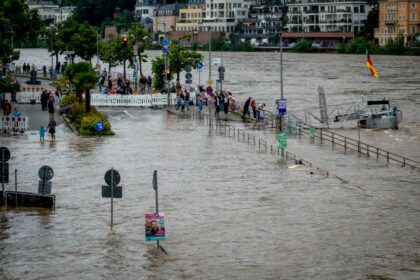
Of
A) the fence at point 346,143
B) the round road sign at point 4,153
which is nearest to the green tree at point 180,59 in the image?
the fence at point 346,143

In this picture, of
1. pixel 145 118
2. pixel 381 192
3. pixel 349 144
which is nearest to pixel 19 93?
pixel 145 118

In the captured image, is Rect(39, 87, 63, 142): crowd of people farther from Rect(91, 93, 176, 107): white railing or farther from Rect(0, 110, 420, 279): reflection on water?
→ Rect(0, 110, 420, 279): reflection on water

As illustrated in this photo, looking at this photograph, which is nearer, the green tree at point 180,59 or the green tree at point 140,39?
the green tree at point 180,59

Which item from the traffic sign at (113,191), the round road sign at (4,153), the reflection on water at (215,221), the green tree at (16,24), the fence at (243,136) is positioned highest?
the green tree at (16,24)

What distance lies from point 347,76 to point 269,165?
83099 millimetres

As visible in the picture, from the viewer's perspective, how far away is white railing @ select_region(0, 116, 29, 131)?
53906mm

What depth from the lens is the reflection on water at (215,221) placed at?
91.6 feet

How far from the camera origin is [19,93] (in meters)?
69.9

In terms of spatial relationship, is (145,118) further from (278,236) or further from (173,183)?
(278,236)

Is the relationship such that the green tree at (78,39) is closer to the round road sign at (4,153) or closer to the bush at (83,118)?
the bush at (83,118)

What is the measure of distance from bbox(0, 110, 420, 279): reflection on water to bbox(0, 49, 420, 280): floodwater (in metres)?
0.04

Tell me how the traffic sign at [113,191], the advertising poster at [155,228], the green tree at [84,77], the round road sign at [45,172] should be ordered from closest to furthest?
the advertising poster at [155,228]
the traffic sign at [113,191]
the round road sign at [45,172]
the green tree at [84,77]

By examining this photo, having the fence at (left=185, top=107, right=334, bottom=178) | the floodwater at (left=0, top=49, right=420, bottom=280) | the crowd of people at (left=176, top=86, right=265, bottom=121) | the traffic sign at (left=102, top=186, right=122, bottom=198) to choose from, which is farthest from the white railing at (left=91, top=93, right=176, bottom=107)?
the traffic sign at (left=102, top=186, right=122, bottom=198)

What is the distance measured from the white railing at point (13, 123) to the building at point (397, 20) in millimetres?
137487
